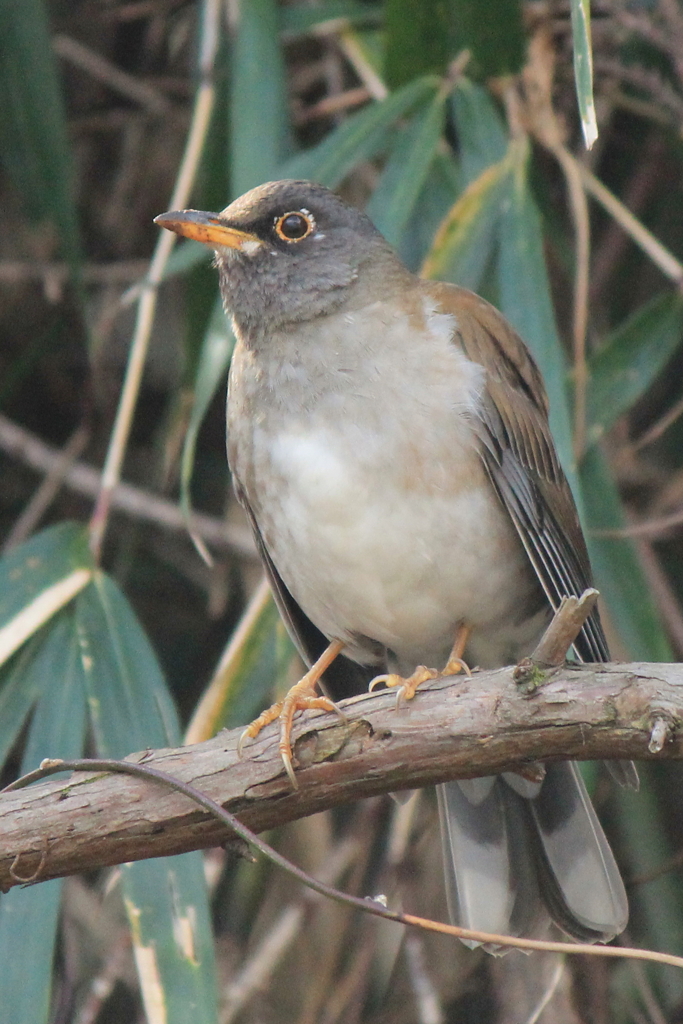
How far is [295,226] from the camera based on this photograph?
398 cm

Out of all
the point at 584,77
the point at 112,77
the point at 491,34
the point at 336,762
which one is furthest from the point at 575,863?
the point at 112,77

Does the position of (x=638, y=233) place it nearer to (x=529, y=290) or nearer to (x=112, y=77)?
(x=529, y=290)

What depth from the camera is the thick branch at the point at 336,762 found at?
2.71 meters

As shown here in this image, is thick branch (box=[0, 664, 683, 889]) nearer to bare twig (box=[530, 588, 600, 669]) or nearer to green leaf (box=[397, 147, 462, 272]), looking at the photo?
bare twig (box=[530, 588, 600, 669])

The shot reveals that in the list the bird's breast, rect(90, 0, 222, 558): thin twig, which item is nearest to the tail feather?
the bird's breast

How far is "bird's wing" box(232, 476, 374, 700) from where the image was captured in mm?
3946

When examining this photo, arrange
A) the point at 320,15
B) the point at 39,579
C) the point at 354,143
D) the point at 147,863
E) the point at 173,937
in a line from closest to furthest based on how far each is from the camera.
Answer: the point at 173,937
the point at 147,863
the point at 39,579
the point at 354,143
the point at 320,15

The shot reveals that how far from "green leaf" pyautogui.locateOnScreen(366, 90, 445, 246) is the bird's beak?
1.86 feet

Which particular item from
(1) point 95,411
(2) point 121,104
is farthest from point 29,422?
(2) point 121,104

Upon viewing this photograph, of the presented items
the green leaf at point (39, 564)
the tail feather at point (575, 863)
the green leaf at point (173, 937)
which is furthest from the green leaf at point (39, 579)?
the tail feather at point (575, 863)

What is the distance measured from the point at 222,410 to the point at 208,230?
2.04 metres

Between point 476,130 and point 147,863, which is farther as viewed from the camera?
point 476,130

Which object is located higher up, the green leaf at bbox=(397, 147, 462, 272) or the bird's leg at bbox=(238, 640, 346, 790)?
the green leaf at bbox=(397, 147, 462, 272)

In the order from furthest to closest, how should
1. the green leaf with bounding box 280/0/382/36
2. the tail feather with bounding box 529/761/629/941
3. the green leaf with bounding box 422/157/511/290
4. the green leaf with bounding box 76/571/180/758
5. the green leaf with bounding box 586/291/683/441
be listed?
the green leaf with bounding box 280/0/382/36 < the green leaf with bounding box 586/291/683/441 < the green leaf with bounding box 422/157/511/290 < the green leaf with bounding box 76/571/180/758 < the tail feather with bounding box 529/761/629/941
